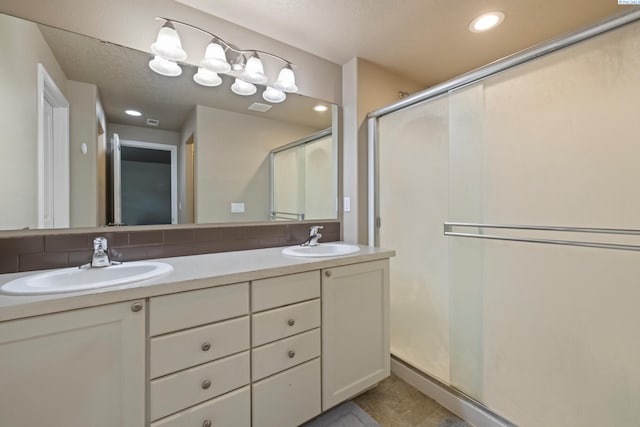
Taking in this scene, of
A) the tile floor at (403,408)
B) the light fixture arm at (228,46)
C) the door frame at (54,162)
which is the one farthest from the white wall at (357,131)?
the door frame at (54,162)

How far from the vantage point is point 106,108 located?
133cm

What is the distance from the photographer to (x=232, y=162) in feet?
5.51

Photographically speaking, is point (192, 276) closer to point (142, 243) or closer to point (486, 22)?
point (142, 243)

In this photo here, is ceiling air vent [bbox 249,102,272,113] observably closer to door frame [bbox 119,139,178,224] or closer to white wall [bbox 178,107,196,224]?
white wall [bbox 178,107,196,224]

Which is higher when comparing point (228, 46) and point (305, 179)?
point (228, 46)

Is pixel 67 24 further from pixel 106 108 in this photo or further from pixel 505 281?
pixel 505 281

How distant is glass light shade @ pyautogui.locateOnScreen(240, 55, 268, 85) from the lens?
5.37 feet

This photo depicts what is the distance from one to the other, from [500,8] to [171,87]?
6.14ft

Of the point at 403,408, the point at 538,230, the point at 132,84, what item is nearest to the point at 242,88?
the point at 132,84

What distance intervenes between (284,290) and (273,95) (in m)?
1.29

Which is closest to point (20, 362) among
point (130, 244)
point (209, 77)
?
point (130, 244)

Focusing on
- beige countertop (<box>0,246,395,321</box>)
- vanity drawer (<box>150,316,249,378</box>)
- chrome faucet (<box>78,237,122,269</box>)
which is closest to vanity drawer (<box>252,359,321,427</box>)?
vanity drawer (<box>150,316,249,378</box>)

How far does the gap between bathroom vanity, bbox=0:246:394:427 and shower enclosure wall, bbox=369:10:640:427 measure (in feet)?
1.65

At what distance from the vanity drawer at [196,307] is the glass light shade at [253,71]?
1.26 meters
